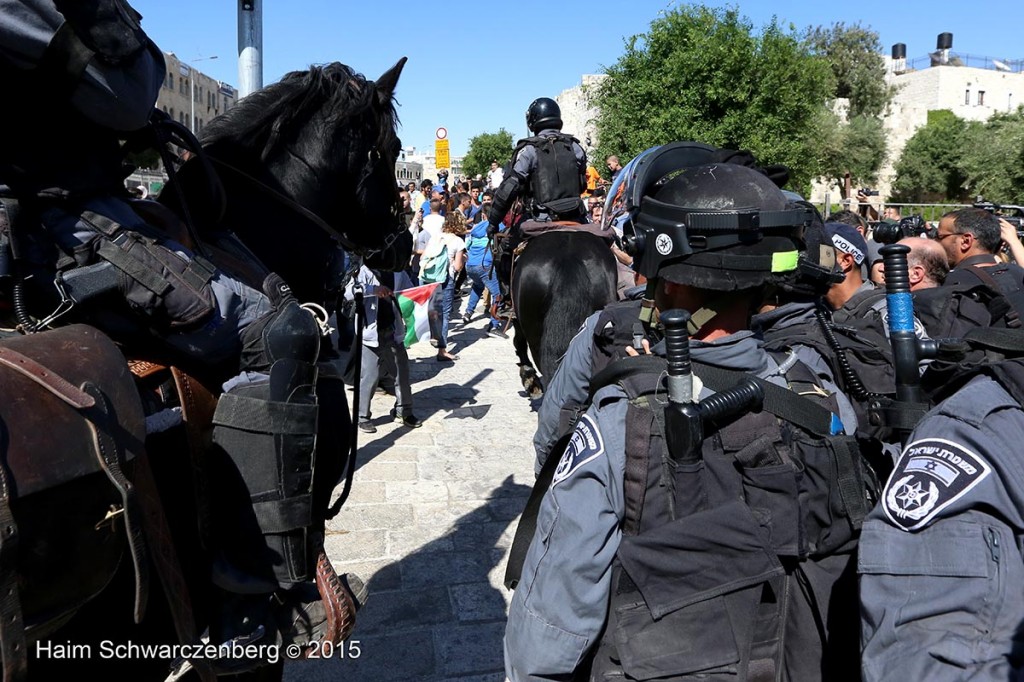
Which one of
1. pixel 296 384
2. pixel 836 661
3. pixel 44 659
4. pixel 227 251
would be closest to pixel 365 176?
pixel 227 251

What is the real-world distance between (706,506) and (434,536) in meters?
3.40

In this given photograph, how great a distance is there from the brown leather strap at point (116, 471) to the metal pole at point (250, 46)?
3.28 meters

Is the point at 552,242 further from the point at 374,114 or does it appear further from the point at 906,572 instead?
the point at 906,572

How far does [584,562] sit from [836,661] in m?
0.63

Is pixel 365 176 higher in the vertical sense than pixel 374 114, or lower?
lower

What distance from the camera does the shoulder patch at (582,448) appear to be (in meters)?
1.54

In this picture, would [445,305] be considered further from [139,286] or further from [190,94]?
[190,94]

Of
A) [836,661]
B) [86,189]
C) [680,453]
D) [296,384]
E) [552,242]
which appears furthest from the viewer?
[552,242]

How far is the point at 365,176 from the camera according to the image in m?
3.26

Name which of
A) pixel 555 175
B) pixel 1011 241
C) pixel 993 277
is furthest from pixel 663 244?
pixel 555 175

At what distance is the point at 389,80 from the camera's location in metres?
3.40

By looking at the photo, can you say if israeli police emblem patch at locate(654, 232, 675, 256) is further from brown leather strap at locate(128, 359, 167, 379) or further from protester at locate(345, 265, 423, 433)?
protester at locate(345, 265, 423, 433)

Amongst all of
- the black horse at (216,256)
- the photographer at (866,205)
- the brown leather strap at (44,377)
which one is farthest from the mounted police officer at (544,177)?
the photographer at (866,205)

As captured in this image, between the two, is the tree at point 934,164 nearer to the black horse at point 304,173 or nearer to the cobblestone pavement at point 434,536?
the cobblestone pavement at point 434,536
